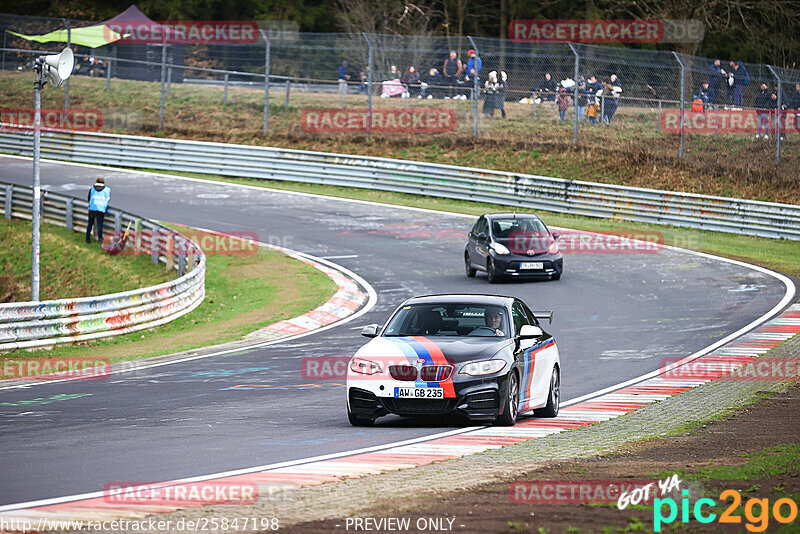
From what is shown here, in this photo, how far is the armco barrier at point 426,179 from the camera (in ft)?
106

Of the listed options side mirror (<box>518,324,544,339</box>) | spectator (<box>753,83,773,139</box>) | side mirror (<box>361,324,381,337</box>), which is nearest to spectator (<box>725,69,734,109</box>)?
spectator (<box>753,83,773,139</box>)

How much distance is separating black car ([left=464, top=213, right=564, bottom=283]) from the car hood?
510 inches

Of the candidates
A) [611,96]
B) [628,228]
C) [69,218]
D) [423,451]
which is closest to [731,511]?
[423,451]

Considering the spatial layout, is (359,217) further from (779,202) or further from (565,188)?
(779,202)

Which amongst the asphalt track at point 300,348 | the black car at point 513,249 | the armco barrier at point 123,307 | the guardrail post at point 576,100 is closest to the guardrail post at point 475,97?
the guardrail post at point 576,100

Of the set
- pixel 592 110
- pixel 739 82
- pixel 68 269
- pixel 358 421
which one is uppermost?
→ pixel 739 82

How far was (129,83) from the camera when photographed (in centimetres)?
4525

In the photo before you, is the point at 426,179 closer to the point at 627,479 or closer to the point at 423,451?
the point at 423,451

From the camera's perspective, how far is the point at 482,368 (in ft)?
36.1

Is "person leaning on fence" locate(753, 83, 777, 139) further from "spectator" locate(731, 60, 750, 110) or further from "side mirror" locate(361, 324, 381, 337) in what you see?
"side mirror" locate(361, 324, 381, 337)

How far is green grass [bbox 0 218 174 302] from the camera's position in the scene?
27172 millimetres

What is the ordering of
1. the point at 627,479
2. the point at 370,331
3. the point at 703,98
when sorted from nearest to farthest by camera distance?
the point at 627,479, the point at 370,331, the point at 703,98

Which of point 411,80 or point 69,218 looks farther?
point 411,80

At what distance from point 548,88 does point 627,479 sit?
30720 mm
